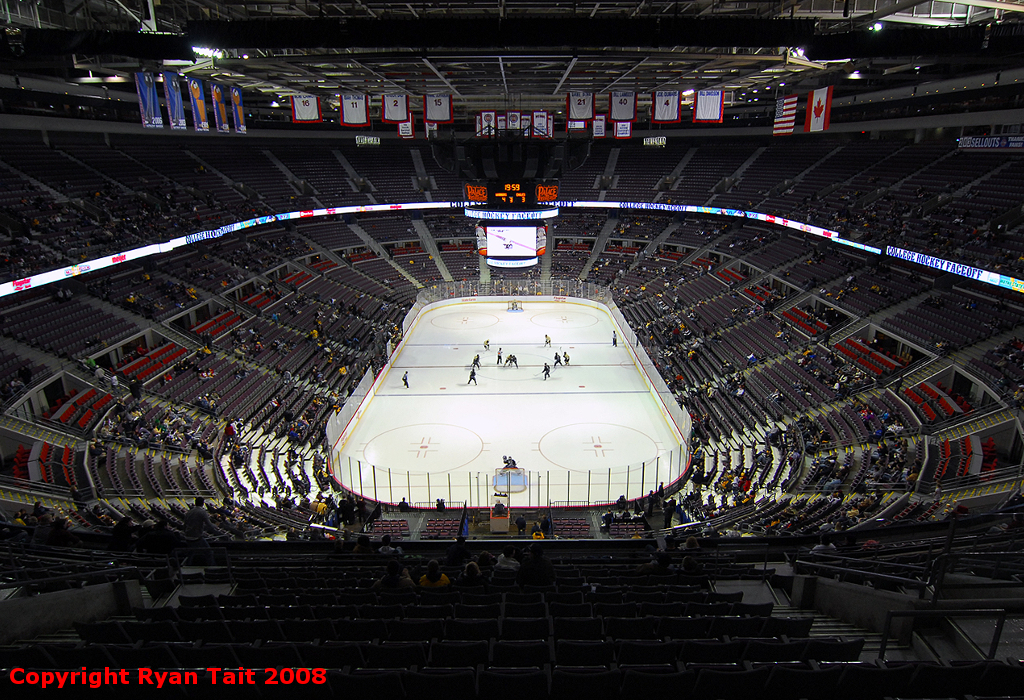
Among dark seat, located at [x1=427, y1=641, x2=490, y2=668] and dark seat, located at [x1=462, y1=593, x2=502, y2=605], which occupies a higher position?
dark seat, located at [x1=427, y1=641, x2=490, y2=668]

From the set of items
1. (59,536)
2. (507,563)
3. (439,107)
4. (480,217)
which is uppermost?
(439,107)

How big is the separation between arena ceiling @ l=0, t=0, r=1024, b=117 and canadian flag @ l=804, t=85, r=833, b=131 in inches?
36.5

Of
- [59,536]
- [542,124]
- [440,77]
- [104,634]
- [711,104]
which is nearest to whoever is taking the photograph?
[104,634]

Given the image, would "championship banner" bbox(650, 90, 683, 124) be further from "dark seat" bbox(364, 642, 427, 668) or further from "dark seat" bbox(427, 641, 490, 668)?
"dark seat" bbox(364, 642, 427, 668)

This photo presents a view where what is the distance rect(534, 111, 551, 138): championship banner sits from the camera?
27.3 metres

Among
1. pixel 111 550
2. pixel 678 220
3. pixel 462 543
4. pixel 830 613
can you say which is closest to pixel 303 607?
pixel 462 543

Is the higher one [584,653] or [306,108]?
[306,108]

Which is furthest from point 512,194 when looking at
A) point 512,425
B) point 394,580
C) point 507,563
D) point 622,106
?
point 394,580

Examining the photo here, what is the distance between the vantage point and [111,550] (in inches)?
354

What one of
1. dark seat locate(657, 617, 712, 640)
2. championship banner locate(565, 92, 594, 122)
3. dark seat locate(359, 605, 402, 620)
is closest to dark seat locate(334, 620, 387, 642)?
dark seat locate(359, 605, 402, 620)

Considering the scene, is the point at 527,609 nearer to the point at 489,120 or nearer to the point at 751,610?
the point at 751,610

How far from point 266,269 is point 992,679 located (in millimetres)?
37074

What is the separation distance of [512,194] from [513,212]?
14.3ft

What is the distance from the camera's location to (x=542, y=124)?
27.5m
